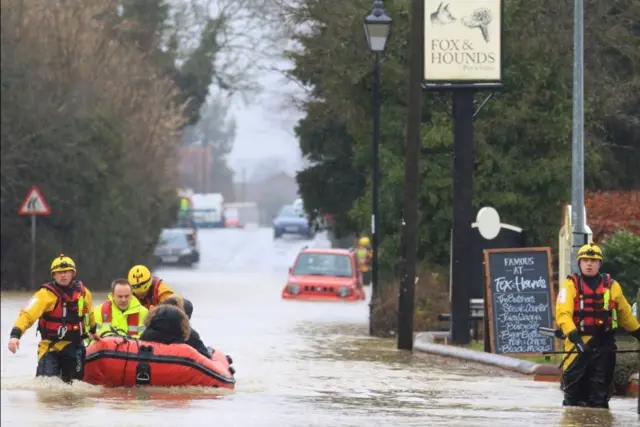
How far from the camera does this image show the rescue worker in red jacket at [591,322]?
16875 mm

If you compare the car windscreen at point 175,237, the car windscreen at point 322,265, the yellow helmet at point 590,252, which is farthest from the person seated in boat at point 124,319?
the car windscreen at point 175,237

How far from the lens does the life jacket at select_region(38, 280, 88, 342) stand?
18.6 metres

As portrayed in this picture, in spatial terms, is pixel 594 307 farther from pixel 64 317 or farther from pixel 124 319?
pixel 124 319

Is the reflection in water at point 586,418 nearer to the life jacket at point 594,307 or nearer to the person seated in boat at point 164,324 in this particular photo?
the life jacket at point 594,307

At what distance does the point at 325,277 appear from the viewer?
142 feet

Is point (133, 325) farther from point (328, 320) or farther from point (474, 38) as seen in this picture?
point (328, 320)

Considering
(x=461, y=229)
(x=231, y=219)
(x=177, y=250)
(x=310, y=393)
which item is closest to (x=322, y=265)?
(x=461, y=229)

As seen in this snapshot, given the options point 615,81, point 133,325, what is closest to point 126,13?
point 615,81

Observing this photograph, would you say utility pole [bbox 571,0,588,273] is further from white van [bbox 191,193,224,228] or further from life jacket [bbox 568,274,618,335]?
white van [bbox 191,193,224,228]

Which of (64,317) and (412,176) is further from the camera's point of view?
(412,176)

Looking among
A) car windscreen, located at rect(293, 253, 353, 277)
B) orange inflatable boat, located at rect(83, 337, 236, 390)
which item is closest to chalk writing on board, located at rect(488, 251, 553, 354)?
orange inflatable boat, located at rect(83, 337, 236, 390)

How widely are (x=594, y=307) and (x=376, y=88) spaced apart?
15.1m

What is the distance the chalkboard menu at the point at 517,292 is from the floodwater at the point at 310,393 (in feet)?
2.63

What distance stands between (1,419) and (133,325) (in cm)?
463
